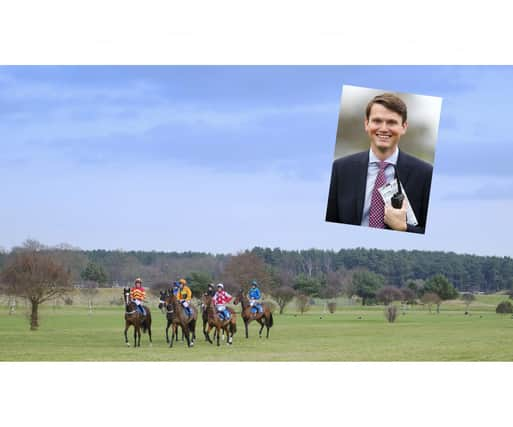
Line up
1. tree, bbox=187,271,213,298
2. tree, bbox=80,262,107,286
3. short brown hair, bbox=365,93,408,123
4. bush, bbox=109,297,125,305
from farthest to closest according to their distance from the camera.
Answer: bush, bbox=109,297,125,305 < tree, bbox=80,262,107,286 < tree, bbox=187,271,213,298 < short brown hair, bbox=365,93,408,123

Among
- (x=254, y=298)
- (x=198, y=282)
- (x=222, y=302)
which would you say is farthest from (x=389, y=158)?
(x=198, y=282)

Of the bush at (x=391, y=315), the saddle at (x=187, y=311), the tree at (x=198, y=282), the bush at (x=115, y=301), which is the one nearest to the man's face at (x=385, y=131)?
the saddle at (x=187, y=311)

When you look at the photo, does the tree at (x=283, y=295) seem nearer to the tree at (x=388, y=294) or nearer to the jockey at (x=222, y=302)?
the tree at (x=388, y=294)

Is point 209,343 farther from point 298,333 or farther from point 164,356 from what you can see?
point 298,333

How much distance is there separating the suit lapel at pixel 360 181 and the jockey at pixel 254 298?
8.78 m

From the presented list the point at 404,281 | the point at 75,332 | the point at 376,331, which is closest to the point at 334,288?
the point at 404,281

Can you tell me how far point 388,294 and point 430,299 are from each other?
187 centimetres

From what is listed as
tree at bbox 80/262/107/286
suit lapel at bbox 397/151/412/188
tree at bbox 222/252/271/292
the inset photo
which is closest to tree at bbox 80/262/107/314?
tree at bbox 80/262/107/286

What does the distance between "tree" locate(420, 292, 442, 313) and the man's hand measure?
81.2 feet

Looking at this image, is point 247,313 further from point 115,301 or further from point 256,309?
point 115,301

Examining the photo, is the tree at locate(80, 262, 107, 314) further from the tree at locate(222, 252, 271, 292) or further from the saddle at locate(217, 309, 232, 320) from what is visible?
the saddle at locate(217, 309, 232, 320)

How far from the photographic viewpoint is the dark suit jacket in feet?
35.4

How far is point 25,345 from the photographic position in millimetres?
17234

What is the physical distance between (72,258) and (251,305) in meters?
9.04
